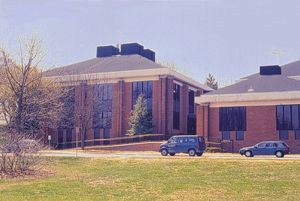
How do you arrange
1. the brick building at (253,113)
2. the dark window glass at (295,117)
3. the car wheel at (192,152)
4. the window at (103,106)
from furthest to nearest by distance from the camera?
the window at (103,106)
the brick building at (253,113)
the dark window glass at (295,117)
the car wheel at (192,152)

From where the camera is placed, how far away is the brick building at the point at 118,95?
54.7 metres

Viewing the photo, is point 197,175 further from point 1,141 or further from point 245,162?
point 1,141

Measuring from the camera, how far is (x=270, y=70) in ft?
184

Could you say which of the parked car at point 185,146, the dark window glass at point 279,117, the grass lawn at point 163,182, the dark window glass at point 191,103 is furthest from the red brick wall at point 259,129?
the grass lawn at point 163,182

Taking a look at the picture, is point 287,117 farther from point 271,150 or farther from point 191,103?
point 191,103

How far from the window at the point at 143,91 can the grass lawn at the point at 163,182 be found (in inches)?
1151

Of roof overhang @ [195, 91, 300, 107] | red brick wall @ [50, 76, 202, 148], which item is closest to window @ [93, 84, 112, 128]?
red brick wall @ [50, 76, 202, 148]

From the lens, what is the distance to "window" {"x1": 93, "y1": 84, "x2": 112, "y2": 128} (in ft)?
186

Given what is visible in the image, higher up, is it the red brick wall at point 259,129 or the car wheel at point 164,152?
the red brick wall at point 259,129

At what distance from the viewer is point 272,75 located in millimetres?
54812

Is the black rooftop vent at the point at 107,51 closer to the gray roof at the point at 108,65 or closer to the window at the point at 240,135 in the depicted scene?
the gray roof at the point at 108,65

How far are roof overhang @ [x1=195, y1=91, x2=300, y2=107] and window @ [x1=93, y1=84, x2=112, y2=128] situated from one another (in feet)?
37.5

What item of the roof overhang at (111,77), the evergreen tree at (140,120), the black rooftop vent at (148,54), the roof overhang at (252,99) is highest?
the black rooftop vent at (148,54)

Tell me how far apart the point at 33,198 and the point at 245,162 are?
40.9 ft
